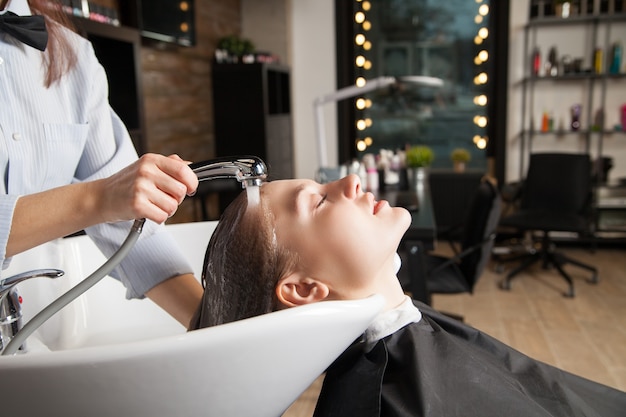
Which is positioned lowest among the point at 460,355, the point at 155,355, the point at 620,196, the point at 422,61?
the point at 620,196

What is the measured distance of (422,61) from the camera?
18.4 feet

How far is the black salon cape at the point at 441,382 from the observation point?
900mm

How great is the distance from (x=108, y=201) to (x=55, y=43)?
0.49m

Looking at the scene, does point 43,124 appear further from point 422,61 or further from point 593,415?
point 422,61

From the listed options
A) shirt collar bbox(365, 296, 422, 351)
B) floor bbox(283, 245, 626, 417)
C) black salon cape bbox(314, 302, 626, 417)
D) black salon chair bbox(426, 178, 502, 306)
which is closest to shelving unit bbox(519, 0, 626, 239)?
floor bbox(283, 245, 626, 417)

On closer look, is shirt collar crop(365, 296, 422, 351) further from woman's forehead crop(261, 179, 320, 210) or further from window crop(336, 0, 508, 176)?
window crop(336, 0, 508, 176)

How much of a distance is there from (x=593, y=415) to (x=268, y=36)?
5009 mm

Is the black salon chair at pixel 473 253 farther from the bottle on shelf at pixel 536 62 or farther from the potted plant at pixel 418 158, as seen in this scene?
the bottle on shelf at pixel 536 62

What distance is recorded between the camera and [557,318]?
11.5 feet

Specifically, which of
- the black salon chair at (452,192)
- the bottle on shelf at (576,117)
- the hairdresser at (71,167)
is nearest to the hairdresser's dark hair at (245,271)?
the hairdresser at (71,167)

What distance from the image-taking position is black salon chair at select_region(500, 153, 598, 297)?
4.08 metres

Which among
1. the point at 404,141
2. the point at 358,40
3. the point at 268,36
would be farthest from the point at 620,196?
the point at 268,36

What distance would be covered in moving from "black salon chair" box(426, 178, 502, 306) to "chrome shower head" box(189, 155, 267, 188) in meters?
2.00

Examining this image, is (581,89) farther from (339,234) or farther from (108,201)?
(108,201)
